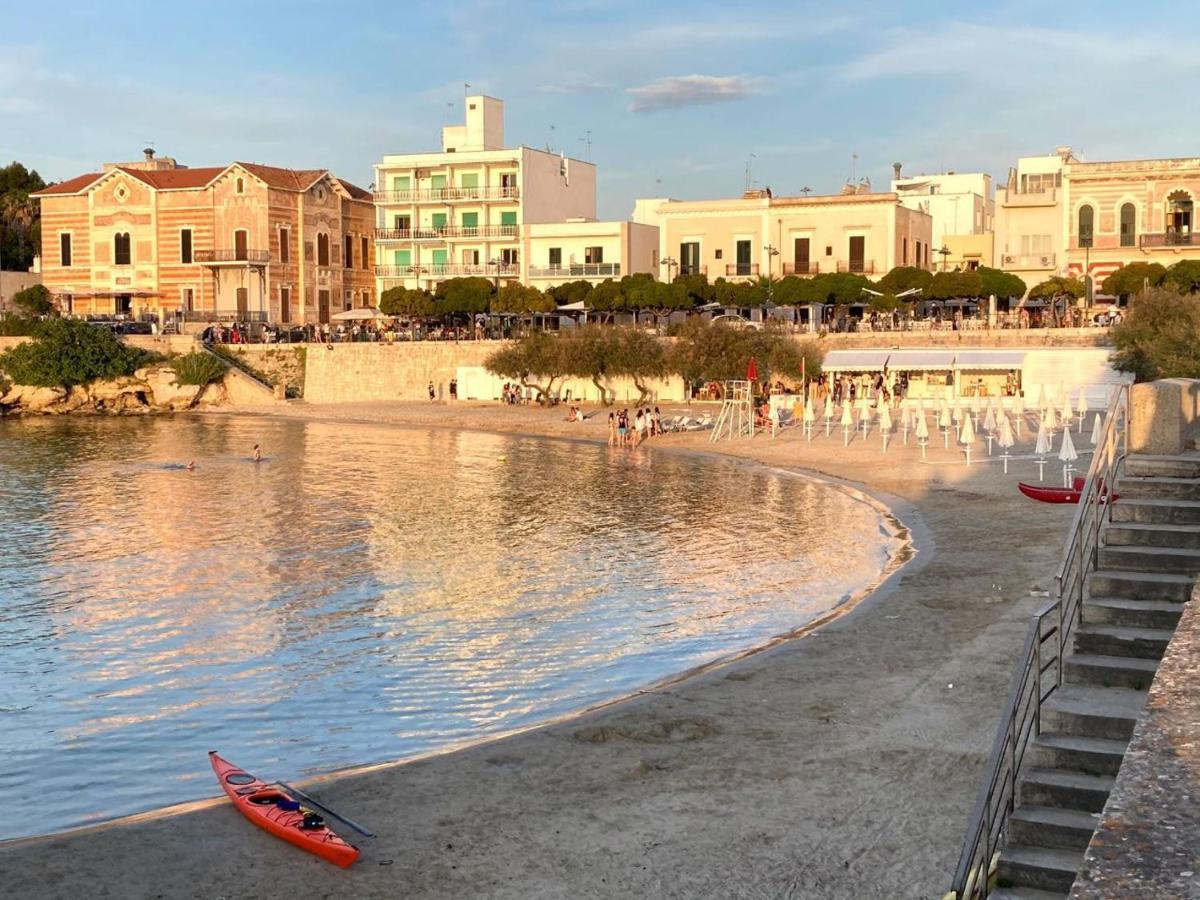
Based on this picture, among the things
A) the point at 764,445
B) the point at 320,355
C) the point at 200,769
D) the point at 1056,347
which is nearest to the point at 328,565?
the point at 200,769

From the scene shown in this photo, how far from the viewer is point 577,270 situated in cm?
6525

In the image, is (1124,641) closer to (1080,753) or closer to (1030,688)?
(1030,688)

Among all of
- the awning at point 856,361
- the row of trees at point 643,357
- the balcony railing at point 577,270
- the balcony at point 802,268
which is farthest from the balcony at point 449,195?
the awning at point 856,361

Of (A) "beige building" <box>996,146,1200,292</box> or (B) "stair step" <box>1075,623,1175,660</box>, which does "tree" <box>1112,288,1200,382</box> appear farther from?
(B) "stair step" <box>1075,623,1175,660</box>

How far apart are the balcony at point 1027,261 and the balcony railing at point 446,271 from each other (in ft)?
75.6

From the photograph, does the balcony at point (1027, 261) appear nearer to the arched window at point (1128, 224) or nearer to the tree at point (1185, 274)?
the arched window at point (1128, 224)

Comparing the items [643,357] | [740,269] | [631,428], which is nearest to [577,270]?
[740,269]

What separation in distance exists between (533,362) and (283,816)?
142ft

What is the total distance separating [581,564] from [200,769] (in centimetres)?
1047

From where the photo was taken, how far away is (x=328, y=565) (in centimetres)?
2141

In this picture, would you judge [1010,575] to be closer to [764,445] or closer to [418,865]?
[418,865]

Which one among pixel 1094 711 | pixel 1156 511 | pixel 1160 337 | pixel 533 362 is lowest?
pixel 1094 711

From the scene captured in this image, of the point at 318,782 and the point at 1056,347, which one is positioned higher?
the point at 1056,347

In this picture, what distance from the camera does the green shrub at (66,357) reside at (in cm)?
5838
